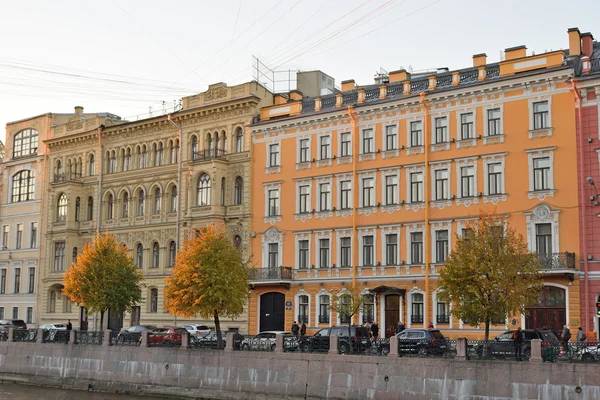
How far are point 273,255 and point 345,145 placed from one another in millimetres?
7375

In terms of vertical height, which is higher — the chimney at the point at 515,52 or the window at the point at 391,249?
the chimney at the point at 515,52

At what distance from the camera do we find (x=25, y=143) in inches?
2434

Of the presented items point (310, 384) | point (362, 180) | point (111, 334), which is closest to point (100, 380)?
point (111, 334)

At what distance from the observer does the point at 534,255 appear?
107 ft

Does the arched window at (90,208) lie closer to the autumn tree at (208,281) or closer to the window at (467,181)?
the autumn tree at (208,281)

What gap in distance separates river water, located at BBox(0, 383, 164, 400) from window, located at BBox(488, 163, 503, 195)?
17.8m

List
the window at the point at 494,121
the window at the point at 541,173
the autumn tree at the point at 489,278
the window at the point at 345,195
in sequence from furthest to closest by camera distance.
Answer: the window at the point at 345,195, the window at the point at 494,121, the window at the point at 541,173, the autumn tree at the point at 489,278

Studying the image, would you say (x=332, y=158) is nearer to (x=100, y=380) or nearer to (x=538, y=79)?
(x=538, y=79)

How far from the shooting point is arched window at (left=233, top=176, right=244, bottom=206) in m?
48.1

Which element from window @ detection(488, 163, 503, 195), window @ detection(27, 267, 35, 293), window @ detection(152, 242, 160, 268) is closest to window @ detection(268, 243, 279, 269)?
window @ detection(152, 242, 160, 268)

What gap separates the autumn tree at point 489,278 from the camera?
102 ft

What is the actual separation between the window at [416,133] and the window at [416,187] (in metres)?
1.50

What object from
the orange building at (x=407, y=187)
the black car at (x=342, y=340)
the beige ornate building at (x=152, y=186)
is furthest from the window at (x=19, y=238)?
the black car at (x=342, y=340)

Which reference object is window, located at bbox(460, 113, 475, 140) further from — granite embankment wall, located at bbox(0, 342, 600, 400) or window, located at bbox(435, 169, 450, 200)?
granite embankment wall, located at bbox(0, 342, 600, 400)
